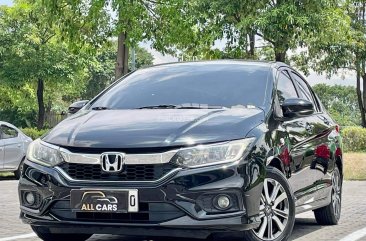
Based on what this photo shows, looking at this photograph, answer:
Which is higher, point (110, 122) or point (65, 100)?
point (110, 122)

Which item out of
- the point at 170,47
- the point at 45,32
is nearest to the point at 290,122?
the point at 170,47

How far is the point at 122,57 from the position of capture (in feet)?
66.6

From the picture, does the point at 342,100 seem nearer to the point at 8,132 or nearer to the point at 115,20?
the point at 115,20

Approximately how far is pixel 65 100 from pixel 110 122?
7394 centimetres

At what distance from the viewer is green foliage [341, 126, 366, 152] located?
30.8 metres

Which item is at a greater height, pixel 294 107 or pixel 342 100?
pixel 294 107

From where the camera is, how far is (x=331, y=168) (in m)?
7.79

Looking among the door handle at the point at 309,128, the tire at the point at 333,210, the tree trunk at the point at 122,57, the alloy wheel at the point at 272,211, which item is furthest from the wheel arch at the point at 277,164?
the tree trunk at the point at 122,57

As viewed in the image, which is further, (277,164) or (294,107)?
(294,107)

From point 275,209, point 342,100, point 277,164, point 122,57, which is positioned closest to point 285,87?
point 277,164

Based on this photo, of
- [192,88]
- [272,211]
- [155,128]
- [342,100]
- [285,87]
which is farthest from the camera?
[342,100]

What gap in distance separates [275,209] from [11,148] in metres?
13.3

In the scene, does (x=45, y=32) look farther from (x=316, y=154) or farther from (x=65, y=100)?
(x=65, y=100)

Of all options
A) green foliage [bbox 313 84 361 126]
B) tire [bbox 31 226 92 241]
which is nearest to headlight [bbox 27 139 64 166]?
tire [bbox 31 226 92 241]
